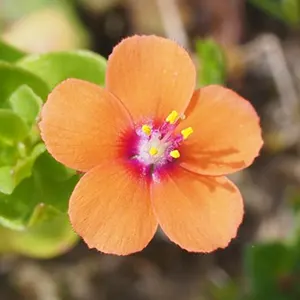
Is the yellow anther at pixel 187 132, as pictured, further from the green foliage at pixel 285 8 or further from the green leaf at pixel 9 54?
the green foliage at pixel 285 8

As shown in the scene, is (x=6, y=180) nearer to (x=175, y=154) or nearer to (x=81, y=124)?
(x=81, y=124)

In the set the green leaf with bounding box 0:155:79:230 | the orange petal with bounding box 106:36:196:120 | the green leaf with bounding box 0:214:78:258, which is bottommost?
the green leaf with bounding box 0:214:78:258

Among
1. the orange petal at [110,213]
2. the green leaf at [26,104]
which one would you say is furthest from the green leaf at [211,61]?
the orange petal at [110,213]

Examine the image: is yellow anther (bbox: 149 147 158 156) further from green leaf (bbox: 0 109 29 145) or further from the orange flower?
green leaf (bbox: 0 109 29 145)

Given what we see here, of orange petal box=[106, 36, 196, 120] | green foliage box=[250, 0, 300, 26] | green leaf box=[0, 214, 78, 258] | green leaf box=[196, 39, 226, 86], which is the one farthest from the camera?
green foliage box=[250, 0, 300, 26]

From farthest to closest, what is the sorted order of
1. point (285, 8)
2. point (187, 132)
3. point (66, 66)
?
point (285, 8), point (66, 66), point (187, 132)

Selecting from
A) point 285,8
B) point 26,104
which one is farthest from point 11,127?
point 285,8

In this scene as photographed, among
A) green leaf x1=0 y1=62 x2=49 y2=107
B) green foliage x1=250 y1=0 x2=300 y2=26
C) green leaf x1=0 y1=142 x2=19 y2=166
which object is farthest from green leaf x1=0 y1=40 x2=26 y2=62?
green foliage x1=250 y1=0 x2=300 y2=26
